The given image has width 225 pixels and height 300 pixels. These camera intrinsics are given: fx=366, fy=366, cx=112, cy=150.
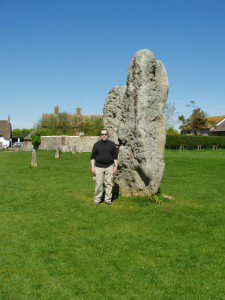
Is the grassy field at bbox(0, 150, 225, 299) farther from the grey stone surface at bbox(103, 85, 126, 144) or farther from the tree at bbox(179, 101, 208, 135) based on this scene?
the tree at bbox(179, 101, 208, 135)

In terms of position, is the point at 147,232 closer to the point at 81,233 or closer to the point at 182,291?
the point at 81,233

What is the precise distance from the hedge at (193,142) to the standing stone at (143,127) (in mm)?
40321

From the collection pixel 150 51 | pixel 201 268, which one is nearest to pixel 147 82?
pixel 150 51

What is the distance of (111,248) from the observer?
7.00 metres

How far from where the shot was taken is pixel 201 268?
20.0ft

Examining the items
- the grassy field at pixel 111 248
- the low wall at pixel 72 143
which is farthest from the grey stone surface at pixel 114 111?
the low wall at pixel 72 143

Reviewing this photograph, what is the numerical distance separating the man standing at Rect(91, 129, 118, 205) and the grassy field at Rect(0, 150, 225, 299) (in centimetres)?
45

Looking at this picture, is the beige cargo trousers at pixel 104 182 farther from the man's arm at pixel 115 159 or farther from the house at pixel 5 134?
the house at pixel 5 134

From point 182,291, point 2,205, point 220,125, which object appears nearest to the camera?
point 182,291

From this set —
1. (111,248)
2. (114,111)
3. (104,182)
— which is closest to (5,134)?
(114,111)

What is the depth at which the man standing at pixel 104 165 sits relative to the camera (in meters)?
10.9

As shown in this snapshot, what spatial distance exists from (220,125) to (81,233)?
256ft

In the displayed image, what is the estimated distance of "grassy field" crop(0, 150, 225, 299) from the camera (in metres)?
5.38

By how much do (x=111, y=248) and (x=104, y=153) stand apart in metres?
4.33
